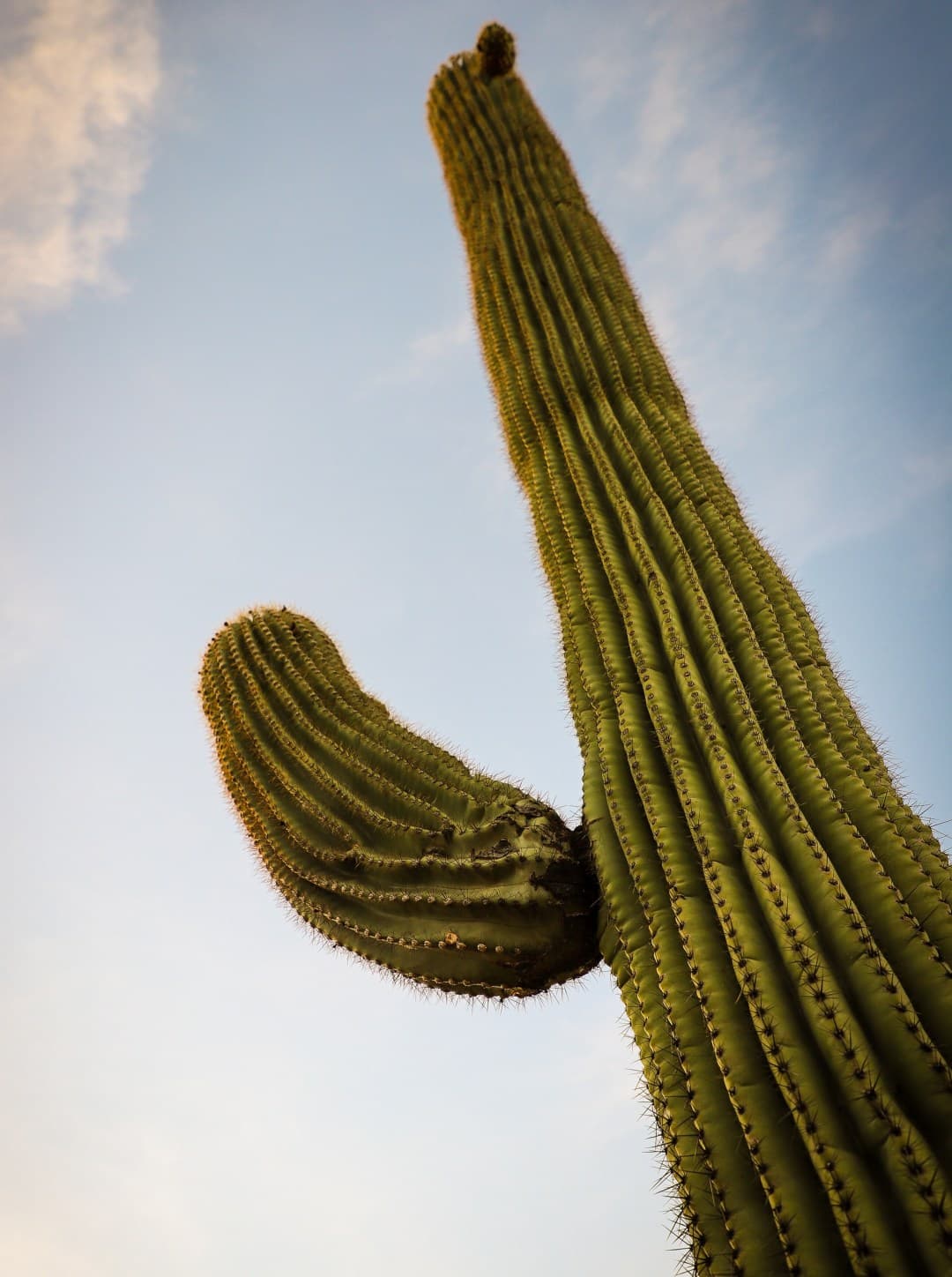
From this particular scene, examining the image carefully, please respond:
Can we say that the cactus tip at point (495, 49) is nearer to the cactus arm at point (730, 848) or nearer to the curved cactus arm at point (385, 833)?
the cactus arm at point (730, 848)

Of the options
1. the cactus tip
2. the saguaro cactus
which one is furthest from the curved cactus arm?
the cactus tip

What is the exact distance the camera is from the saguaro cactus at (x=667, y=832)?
1753 mm

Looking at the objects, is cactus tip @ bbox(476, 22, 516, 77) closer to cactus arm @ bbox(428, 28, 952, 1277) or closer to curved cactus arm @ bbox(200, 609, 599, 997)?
cactus arm @ bbox(428, 28, 952, 1277)

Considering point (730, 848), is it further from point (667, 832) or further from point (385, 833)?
point (385, 833)

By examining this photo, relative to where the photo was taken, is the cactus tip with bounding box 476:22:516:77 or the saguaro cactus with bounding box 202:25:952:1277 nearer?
the saguaro cactus with bounding box 202:25:952:1277

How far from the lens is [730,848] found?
2299 mm

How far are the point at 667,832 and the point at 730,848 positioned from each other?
189 millimetres

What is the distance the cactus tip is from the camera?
5785mm

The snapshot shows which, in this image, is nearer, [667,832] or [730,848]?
[730,848]

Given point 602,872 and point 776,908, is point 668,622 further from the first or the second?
point 776,908

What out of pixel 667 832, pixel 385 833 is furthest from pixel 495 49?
pixel 667 832

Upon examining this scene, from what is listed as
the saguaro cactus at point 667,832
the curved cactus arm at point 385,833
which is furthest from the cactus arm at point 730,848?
the curved cactus arm at point 385,833

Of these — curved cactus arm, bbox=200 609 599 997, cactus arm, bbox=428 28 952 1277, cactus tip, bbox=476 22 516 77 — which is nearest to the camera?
cactus arm, bbox=428 28 952 1277

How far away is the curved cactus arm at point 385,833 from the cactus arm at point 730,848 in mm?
233
